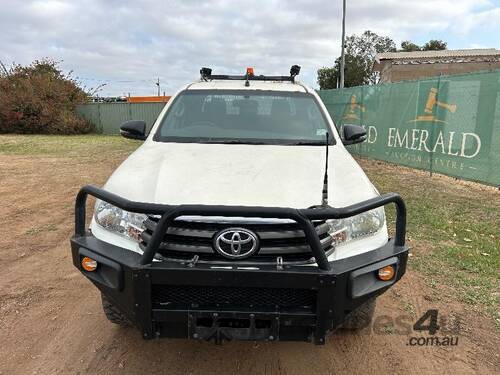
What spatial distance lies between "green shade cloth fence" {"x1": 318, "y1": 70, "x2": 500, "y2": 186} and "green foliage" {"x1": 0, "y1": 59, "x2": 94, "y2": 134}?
735 inches

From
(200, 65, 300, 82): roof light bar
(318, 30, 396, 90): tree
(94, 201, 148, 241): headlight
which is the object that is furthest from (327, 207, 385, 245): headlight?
(318, 30, 396, 90): tree

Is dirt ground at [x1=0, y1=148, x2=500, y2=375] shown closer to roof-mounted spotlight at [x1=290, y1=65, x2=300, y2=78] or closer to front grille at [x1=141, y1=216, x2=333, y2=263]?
front grille at [x1=141, y1=216, x2=333, y2=263]

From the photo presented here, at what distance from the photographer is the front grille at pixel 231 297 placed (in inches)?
86.7

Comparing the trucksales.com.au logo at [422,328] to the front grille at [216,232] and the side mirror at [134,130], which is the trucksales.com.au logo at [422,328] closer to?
the front grille at [216,232]

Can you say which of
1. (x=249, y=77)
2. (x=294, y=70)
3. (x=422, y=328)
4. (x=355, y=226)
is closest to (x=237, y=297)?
(x=355, y=226)

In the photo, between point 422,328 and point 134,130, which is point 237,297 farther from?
point 134,130

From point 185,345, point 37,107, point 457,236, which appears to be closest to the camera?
point 185,345

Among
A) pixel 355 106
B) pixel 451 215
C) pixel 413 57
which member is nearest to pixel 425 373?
pixel 451 215

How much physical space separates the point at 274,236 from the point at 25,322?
2.20 m

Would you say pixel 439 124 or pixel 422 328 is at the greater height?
pixel 439 124

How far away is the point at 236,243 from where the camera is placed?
217cm

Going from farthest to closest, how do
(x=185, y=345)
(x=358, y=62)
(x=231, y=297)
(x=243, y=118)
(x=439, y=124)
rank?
(x=358, y=62) < (x=439, y=124) < (x=243, y=118) < (x=185, y=345) < (x=231, y=297)

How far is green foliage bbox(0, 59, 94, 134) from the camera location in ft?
80.0

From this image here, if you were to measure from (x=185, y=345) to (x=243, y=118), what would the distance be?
2.04 metres
